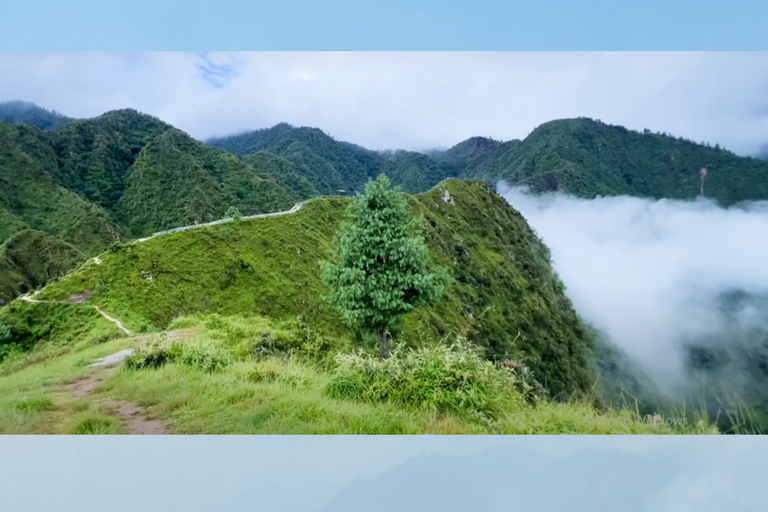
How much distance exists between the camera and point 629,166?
523 inches

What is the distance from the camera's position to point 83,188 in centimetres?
4662

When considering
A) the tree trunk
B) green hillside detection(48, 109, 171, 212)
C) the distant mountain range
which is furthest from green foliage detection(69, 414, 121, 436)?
green hillside detection(48, 109, 171, 212)

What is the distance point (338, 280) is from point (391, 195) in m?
1.22

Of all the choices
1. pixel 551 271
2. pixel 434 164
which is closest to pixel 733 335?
pixel 551 271

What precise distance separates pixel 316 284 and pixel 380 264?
6.78 metres

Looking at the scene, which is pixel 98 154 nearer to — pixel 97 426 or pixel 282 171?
pixel 282 171

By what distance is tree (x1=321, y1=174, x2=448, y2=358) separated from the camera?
5.43 meters

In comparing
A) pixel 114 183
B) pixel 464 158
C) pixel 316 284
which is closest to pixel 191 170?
pixel 114 183

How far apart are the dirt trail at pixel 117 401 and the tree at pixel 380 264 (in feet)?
7.84

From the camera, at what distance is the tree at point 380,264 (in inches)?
214

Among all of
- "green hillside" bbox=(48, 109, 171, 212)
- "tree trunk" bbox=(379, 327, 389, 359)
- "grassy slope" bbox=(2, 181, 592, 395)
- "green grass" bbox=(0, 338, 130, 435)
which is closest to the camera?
"green grass" bbox=(0, 338, 130, 435)

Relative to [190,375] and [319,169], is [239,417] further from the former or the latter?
[319,169]

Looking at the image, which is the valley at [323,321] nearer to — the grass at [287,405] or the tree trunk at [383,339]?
the grass at [287,405]

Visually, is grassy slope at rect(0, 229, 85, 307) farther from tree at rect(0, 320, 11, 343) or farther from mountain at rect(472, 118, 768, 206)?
mountain at rect(472, 118, 768, 206)
